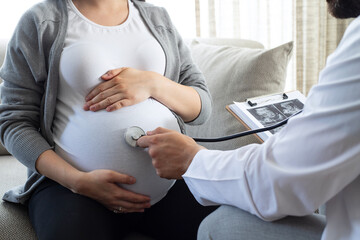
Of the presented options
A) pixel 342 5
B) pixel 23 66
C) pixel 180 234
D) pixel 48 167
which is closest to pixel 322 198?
pixel 342 5

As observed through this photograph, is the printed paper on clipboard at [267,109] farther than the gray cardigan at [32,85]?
Yes

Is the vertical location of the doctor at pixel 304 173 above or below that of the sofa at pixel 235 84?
above

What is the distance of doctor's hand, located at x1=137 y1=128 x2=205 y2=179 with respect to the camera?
0.89 metres

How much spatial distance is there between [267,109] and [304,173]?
0.59 metres

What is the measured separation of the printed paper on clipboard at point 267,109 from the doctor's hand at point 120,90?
0.29 m

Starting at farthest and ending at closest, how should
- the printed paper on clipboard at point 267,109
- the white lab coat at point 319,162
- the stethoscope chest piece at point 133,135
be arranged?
1. the printed paper on clipboard at point 267,109
2. the stethoscope chest piece at point 133,135
3. the white lab coat at point 319,162

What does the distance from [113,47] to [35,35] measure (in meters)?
0.20

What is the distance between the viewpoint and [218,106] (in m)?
1.52

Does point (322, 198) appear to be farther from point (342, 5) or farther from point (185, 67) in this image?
point (185, 67)

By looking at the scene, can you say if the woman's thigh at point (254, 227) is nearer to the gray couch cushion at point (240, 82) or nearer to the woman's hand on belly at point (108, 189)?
the woman's hand on belly at point (108, 189)

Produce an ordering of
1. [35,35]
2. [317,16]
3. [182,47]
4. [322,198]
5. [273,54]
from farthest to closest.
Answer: [317,16] < [273,54] < [182,47] < [35,35] < [322,198]

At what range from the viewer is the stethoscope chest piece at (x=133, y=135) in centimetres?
99

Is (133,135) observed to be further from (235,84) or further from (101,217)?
(235,84)

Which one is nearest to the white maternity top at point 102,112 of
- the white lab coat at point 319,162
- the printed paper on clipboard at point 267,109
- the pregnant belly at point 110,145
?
the pregnant belly at point 110,145
